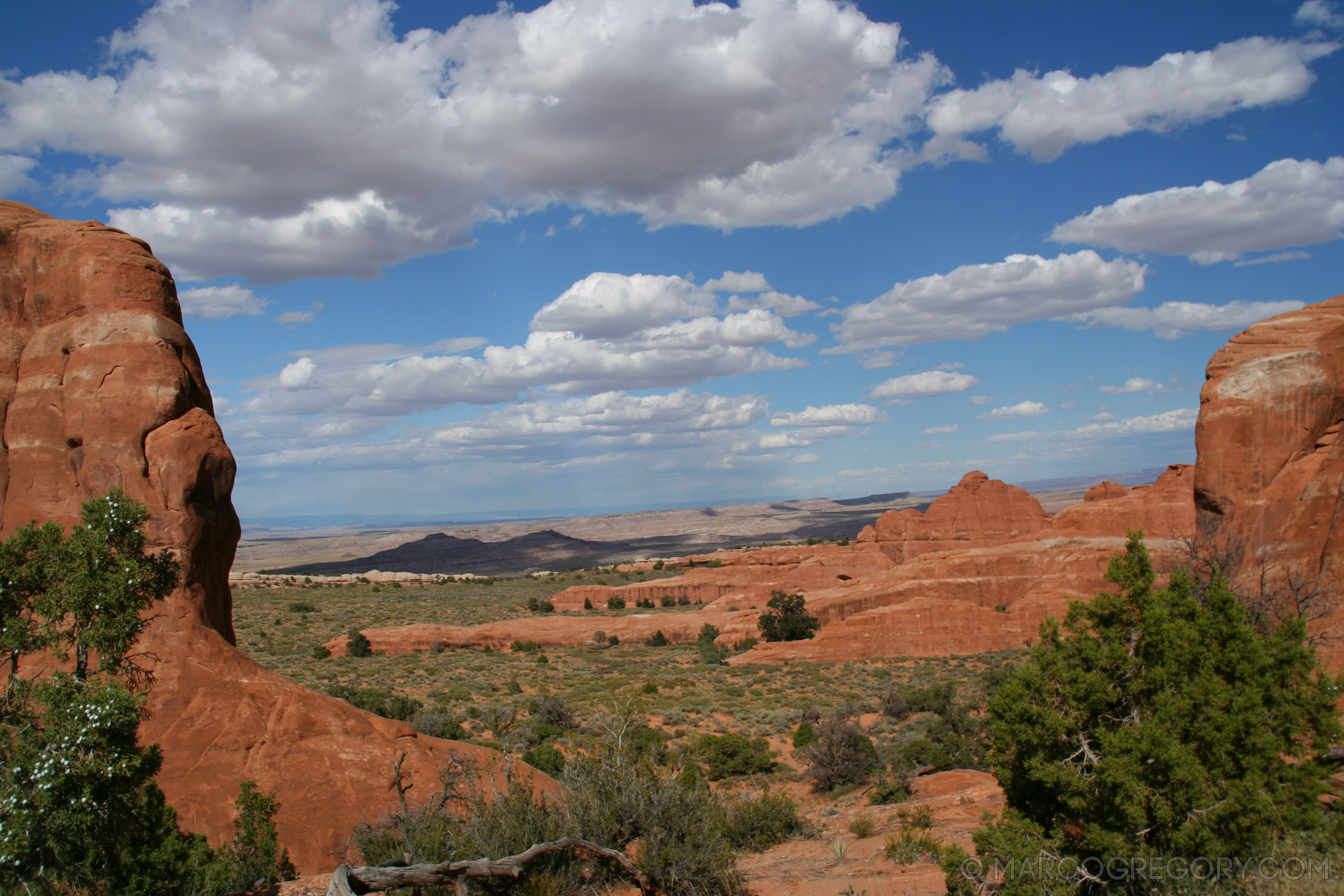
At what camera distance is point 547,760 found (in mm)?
18203

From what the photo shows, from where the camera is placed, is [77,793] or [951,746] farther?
[951,746]

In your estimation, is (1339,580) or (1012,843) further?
(1339,580)

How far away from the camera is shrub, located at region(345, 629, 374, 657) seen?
40.6 meters

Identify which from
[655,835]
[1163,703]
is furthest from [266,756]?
[1163,703]

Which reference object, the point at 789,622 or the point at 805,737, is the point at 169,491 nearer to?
the point at 805,737

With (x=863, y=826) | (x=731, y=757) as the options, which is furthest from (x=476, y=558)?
(x=863, y=826)

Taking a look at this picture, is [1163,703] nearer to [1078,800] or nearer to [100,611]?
[1078,800]

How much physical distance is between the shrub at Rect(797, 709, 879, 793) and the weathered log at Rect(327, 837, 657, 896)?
1266cm

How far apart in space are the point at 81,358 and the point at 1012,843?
53.4 feet

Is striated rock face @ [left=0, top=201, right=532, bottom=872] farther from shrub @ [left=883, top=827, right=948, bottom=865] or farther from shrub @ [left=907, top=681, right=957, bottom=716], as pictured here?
shrub @ [left=907, top=681, right=957, bottom=716]

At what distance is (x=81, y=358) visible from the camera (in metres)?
13.0

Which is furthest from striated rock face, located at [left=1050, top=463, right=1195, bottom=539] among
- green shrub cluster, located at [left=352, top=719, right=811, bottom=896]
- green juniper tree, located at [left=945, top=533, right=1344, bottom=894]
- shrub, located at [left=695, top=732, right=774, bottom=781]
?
green shrub cluster, located at [left=352, top=719, right=811, bottom=896]

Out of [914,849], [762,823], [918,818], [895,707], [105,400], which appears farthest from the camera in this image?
[895,707]

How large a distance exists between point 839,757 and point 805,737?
9.71 feet
